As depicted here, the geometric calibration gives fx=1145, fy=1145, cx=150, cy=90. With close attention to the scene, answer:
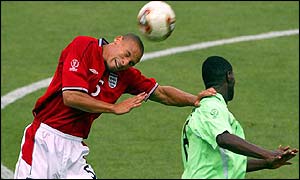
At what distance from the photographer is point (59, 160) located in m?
10.7

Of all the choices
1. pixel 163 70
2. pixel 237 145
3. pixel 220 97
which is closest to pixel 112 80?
pixel 220 97

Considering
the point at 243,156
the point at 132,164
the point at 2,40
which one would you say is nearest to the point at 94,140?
the point at 132,164

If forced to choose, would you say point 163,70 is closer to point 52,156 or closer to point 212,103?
point 52,156

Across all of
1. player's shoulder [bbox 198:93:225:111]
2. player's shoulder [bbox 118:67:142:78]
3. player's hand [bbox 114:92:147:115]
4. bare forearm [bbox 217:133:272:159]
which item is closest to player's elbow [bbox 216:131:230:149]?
bare forearm [bbox 217:133:272:159]

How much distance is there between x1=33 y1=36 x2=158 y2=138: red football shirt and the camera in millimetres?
10195

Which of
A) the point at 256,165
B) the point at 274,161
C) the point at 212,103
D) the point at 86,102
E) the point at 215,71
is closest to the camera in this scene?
the point at 274,161

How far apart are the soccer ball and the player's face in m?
0.45

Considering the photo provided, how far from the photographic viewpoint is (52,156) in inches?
420

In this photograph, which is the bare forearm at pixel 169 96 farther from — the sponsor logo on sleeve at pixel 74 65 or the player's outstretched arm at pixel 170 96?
the sponsor logo on sleeve at pixel 74 65

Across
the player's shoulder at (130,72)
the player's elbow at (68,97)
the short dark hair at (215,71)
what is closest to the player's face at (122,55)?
the player's shoulder at (130,72)

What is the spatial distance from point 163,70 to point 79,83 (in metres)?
9.49

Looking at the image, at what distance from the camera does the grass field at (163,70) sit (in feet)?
52.4

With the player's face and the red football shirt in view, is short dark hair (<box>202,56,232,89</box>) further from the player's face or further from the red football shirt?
the red football shirt

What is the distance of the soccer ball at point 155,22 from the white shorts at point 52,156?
120 cm
